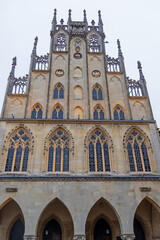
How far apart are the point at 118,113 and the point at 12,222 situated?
41.6 feet

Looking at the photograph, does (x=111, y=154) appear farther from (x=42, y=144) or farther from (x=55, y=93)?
(x=55, y=93)

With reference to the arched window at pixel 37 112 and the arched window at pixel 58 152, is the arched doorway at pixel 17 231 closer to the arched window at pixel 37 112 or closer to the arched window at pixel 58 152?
the arched window at pixel 58 152

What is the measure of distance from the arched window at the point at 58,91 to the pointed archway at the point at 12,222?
9849 mm

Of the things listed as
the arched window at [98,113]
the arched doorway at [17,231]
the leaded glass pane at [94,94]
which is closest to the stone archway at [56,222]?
the arched doorway at [17,231]

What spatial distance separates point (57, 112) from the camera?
19500mm

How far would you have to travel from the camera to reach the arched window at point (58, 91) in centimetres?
2041

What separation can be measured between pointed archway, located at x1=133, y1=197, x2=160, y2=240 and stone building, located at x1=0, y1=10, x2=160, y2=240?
73 millimetres

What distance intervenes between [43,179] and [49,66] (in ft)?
38.4

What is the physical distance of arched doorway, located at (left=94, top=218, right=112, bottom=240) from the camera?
17.1 metres

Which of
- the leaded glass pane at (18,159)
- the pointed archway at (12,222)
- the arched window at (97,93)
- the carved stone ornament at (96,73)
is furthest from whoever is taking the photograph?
the carved stone ornament at (96,73)

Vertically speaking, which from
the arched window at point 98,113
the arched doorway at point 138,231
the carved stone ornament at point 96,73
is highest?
the carved stone ornament at point 96,73

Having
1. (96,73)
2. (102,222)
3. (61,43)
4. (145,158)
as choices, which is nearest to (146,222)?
(102,222)

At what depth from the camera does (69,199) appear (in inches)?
596

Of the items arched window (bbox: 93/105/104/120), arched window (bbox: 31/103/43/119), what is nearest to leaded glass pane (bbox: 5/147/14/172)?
arched window (bbox: 31/103/43/119)
